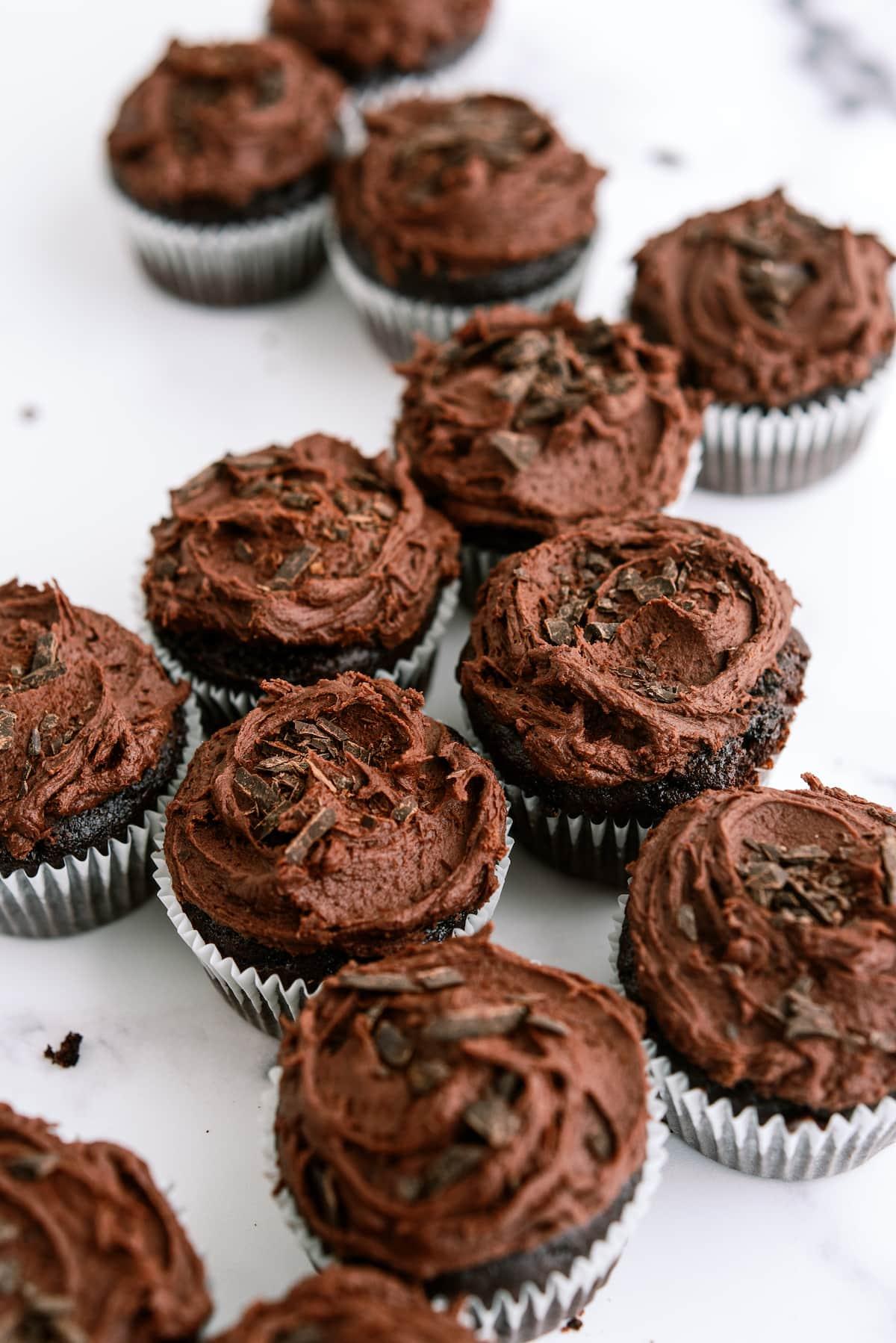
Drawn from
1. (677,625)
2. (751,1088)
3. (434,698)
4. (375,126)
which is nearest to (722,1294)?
(751,1088)

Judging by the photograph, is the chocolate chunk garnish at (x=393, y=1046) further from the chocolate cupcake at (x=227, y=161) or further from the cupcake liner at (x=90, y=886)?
the chocolate cupcake at (x=227, y=161)

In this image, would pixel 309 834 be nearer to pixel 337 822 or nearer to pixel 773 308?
pixel 337 822

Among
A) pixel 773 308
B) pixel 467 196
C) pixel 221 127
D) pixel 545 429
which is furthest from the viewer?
pixel 221 127

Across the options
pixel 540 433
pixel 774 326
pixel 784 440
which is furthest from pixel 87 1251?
pixel 774 326

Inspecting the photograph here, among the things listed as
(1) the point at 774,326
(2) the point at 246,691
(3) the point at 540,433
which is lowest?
(2) the point at 246,691

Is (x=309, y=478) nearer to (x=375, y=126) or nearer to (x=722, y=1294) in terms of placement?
(x=375, y=126)

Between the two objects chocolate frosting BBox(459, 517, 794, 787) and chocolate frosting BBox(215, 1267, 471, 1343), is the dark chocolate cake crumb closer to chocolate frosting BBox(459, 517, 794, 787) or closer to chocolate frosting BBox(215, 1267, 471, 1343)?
chocolate frosting BBox(215, 1267, 471, 1343)

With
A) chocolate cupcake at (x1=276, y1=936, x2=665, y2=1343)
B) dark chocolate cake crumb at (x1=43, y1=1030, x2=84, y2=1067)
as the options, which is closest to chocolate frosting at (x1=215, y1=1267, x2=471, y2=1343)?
chocolate cupcake at (x1=276, y1=936, x2=665, y2=1343)
